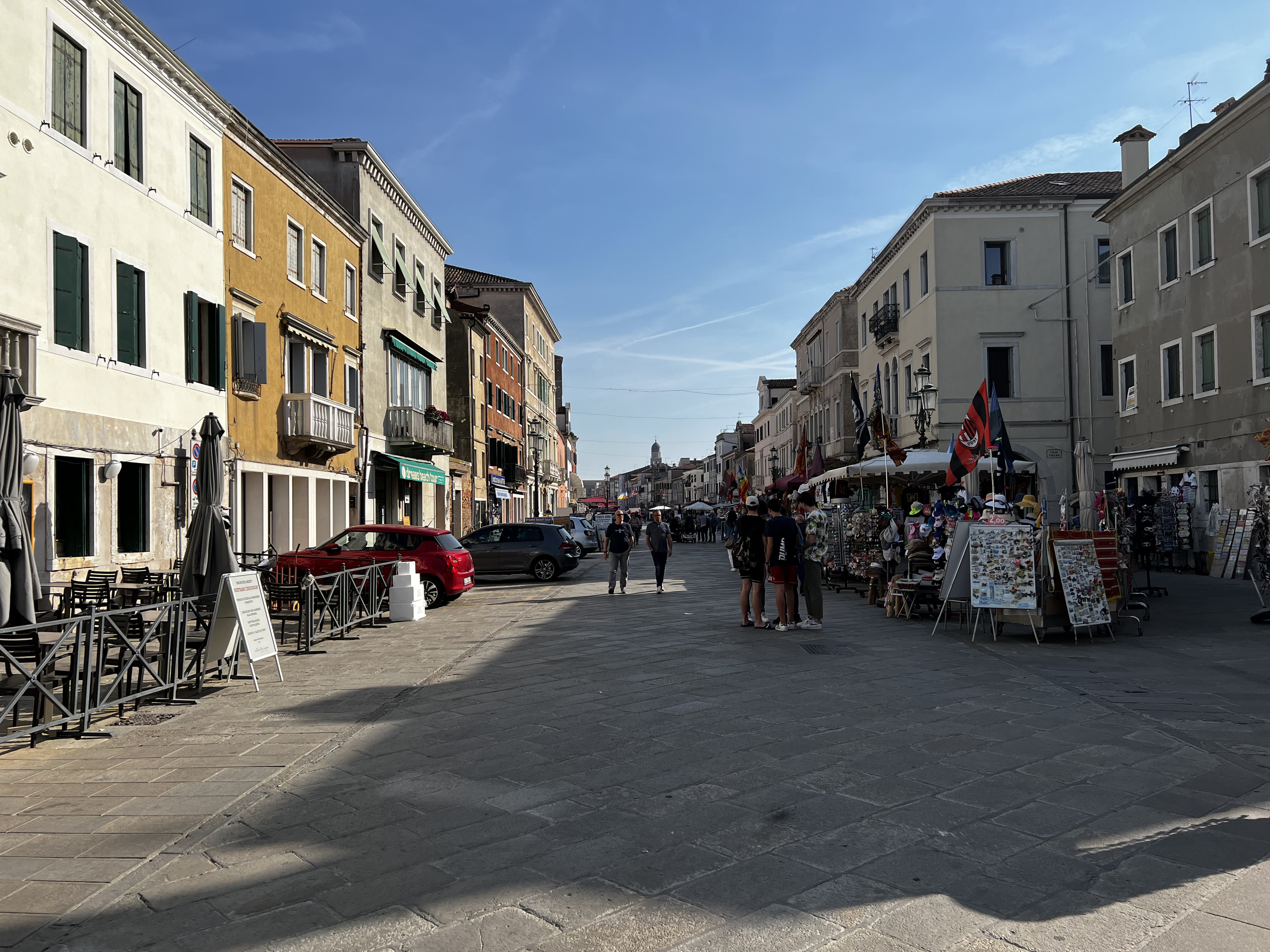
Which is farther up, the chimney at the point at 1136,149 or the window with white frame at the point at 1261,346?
the chimney at the point at 1136,149

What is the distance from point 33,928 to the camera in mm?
3654

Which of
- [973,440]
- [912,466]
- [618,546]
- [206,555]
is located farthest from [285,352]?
[973,440]

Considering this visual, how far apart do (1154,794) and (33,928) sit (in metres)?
5.23

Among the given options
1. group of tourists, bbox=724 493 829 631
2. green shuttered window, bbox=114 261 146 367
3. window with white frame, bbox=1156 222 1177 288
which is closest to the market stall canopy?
group of tourists, bbox=724 493 829 631

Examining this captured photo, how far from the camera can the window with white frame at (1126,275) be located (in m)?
25.0

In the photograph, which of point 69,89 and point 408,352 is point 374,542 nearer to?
point 69,89

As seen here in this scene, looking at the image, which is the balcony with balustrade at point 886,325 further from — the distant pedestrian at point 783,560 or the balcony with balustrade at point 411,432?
the distant pedestrian at point 783,560

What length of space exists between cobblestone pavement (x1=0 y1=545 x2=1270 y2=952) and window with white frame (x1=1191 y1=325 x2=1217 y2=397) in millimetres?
14384

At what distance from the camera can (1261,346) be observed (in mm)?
19438

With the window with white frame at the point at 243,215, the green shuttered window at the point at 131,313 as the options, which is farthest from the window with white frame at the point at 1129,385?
the green shuttered window at the point at 131,313

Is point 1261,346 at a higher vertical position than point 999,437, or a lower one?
higher

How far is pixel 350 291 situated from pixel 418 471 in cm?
606

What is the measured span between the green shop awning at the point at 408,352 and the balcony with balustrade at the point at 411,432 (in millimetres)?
1844

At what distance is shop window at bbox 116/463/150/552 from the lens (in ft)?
50.5
